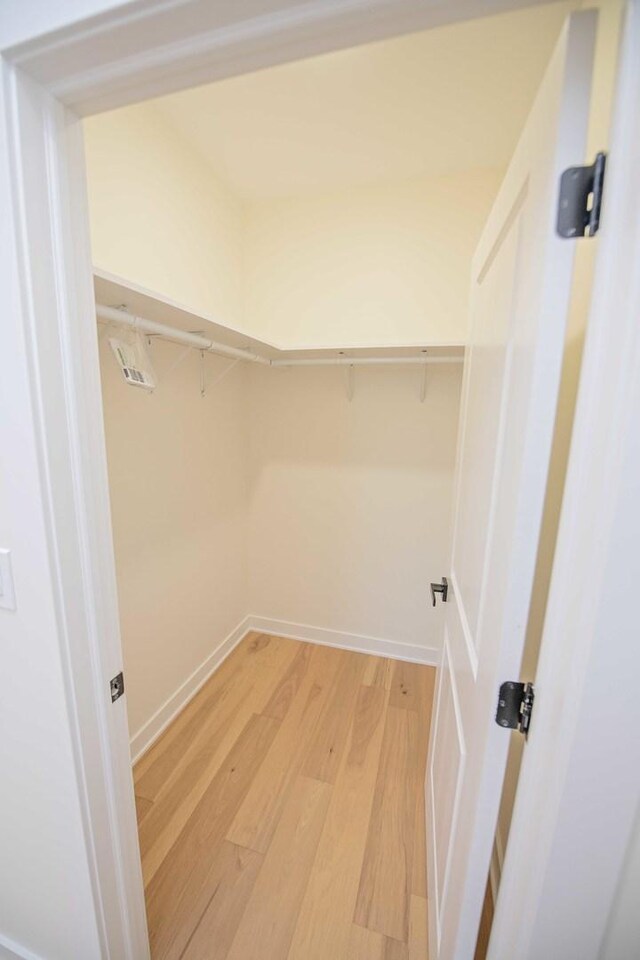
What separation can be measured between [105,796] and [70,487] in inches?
27.8

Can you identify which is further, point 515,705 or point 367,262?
point 367,262

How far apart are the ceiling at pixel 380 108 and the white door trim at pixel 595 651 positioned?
3.49ft

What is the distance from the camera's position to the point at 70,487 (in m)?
0.71

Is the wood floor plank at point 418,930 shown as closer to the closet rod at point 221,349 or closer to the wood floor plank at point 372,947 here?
the wood floor plank at point 372,947

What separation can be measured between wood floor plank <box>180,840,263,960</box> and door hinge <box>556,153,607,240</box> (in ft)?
6.06

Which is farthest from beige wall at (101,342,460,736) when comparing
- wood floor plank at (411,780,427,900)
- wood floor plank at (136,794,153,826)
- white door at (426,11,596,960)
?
white door at (426,11,596,960)

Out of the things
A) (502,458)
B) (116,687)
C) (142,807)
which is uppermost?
(502,458)

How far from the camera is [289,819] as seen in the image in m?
1.39

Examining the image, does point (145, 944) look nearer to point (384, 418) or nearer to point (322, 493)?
point (322, 493)

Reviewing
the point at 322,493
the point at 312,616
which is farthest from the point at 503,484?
the point at 312,616

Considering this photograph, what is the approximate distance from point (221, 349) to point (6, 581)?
1221 millimetres

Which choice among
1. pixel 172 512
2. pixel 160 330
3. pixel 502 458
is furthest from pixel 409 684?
pixel 160 330

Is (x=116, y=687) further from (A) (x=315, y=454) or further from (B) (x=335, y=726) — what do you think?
(A) (x=315, y=454)

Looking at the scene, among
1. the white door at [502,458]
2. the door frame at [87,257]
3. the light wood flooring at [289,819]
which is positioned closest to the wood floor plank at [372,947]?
the light wood flooring at [289,819]
